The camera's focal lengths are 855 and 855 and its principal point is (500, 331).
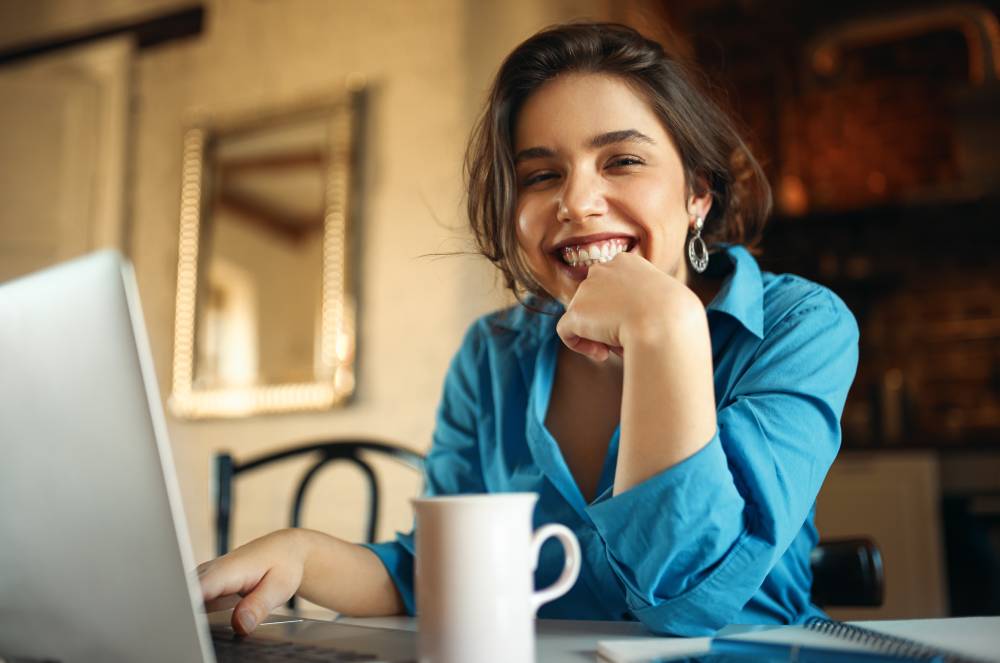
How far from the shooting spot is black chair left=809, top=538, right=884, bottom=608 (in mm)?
1010

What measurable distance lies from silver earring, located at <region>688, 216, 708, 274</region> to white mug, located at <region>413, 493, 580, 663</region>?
65 cm

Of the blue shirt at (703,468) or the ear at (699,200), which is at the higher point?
the ear at (699,200)

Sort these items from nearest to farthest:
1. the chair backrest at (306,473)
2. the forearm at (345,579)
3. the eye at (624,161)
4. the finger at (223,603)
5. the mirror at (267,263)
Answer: the finger at (223,603) → the forearm at (345,579) → the eye at (624,161) → the chair backrest at (306,473) → the mirror at (267,263)

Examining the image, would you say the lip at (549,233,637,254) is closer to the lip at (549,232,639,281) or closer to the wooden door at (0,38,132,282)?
the lip at (549,232,639,281)

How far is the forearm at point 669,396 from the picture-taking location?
2.12 feet

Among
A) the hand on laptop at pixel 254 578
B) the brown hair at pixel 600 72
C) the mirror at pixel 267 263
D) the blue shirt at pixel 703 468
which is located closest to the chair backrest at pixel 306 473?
the blue shirt at pixel 703 468

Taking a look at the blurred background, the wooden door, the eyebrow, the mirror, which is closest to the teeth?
the eyebrow

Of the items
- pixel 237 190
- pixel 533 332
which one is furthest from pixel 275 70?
pixel 533 332

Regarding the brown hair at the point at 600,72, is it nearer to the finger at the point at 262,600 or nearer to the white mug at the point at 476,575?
the finger at the point at 262,600

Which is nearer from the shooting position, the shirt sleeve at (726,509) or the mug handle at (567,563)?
the mug handle at (567,563)

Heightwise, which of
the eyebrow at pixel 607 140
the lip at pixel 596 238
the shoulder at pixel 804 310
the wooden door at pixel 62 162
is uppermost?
the wooden door at pixel 62 162

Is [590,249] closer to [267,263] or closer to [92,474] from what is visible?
[92,474]

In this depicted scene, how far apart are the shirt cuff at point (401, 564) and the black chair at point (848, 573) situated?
481 millimetres

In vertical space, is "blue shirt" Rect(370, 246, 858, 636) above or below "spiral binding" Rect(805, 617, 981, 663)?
above
